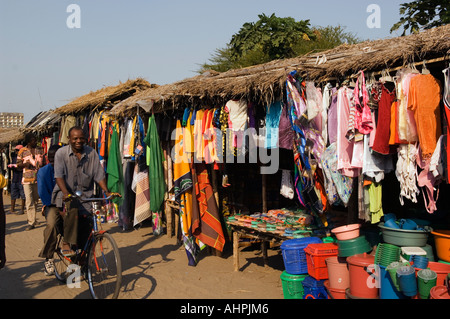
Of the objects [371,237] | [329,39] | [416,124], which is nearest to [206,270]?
[371,237]

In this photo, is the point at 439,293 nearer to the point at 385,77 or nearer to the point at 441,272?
the point at 441,272

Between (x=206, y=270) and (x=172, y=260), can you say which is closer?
(x=206, y=270)

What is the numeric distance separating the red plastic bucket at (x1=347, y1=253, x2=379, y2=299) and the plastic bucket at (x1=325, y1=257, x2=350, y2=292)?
19cm

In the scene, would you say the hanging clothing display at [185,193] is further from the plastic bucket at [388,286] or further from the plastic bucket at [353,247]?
the plastic bucket at [388,286]

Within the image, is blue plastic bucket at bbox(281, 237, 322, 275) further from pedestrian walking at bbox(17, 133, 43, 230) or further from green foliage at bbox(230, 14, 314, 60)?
green foliage at bbox(230, 14, 314, 60)

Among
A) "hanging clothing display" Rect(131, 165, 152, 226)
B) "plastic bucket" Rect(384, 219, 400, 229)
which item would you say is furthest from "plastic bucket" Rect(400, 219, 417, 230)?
"hanging clothing display" Rect(131, 165, 152, 226)

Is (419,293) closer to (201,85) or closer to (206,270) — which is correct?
(206,270)

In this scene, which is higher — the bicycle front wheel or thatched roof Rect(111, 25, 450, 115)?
thatched roof Rect(111, 25, 450, 115)

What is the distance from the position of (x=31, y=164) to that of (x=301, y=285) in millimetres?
8164

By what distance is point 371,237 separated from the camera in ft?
15.9

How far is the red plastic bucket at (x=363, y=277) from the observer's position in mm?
4141

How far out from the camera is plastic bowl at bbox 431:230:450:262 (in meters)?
4.00

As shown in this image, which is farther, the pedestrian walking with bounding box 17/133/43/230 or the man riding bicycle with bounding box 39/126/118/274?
the pedestrian walking with bounding box 17/133/43/230

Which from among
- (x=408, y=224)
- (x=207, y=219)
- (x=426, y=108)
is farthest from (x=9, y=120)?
(x=426, y=108)
